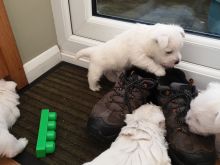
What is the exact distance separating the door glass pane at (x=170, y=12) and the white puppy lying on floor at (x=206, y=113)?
1.56 feet

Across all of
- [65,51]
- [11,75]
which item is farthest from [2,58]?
[65,51]

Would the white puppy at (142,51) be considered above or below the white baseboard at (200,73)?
above

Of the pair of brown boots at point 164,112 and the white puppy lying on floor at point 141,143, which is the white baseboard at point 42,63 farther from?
the white puppy lying on floor at point 141,143

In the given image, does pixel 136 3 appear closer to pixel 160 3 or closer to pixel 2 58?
pixel 160 3

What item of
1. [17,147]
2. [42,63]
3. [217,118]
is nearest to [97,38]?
[42,63]

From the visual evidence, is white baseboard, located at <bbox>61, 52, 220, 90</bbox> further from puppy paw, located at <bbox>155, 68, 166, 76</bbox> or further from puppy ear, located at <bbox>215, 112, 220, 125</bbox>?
puppy ear, located at <bbox>215, 112, 220, 125</bbox>

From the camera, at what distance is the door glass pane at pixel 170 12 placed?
1.38 m

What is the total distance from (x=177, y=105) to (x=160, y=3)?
2.15 ft

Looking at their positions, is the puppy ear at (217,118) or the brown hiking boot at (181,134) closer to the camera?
the puppy ear at (217,118)

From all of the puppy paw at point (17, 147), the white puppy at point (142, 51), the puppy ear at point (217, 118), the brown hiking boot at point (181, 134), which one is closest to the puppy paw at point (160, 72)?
the white puppy at point (142, 51)

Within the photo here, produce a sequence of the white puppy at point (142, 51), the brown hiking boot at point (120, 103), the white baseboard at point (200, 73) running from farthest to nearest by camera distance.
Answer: the white baseboard at point (200, 73) < the white puppy at point (142, 51) < the brown hiking boot at point (120, 103)

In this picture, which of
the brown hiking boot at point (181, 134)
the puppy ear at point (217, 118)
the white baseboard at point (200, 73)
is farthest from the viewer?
the white baseboard at point (200, 73)

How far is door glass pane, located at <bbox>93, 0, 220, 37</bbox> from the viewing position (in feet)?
4.54

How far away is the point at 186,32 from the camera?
1.38 meters
